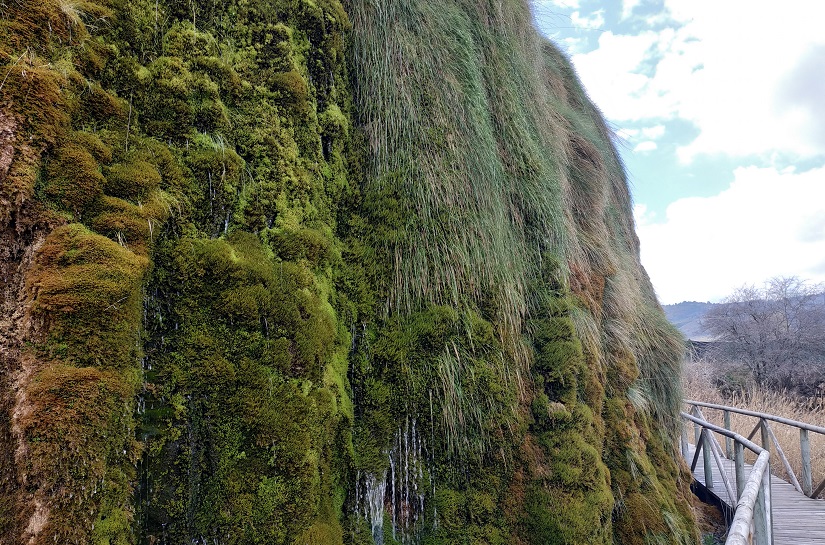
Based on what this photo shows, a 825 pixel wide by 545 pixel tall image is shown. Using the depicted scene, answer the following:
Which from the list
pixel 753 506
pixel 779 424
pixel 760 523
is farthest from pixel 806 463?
pixel 779 424

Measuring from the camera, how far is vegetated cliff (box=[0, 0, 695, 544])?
2016 millimetres

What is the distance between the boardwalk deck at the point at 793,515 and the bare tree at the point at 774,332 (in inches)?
627

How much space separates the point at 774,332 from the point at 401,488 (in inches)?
1082

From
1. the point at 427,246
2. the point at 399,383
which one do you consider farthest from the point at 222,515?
the point at 427,246

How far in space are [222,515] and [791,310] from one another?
3102cm

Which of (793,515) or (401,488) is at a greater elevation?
(401,488)

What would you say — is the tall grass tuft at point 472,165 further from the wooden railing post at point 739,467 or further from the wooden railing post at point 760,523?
the wooden railing post at point 739,467

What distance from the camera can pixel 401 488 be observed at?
10.9 ft

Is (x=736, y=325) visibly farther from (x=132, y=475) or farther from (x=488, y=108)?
(x=132, y=475)

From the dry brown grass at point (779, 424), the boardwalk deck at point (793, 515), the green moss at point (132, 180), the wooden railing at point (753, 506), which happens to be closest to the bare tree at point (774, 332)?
the dry brown grass at point (779, 424)

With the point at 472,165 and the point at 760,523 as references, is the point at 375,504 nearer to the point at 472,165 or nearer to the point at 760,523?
the point at 472,165

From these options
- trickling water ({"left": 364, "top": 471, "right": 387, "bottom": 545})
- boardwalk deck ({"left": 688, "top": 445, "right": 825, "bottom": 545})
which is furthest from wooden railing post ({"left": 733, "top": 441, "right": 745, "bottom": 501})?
trickling water ({"left": 364, "top": 471, "right": 387, "bottom": 545})

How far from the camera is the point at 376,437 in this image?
331 cm

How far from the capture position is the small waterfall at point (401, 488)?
10.5 ft
